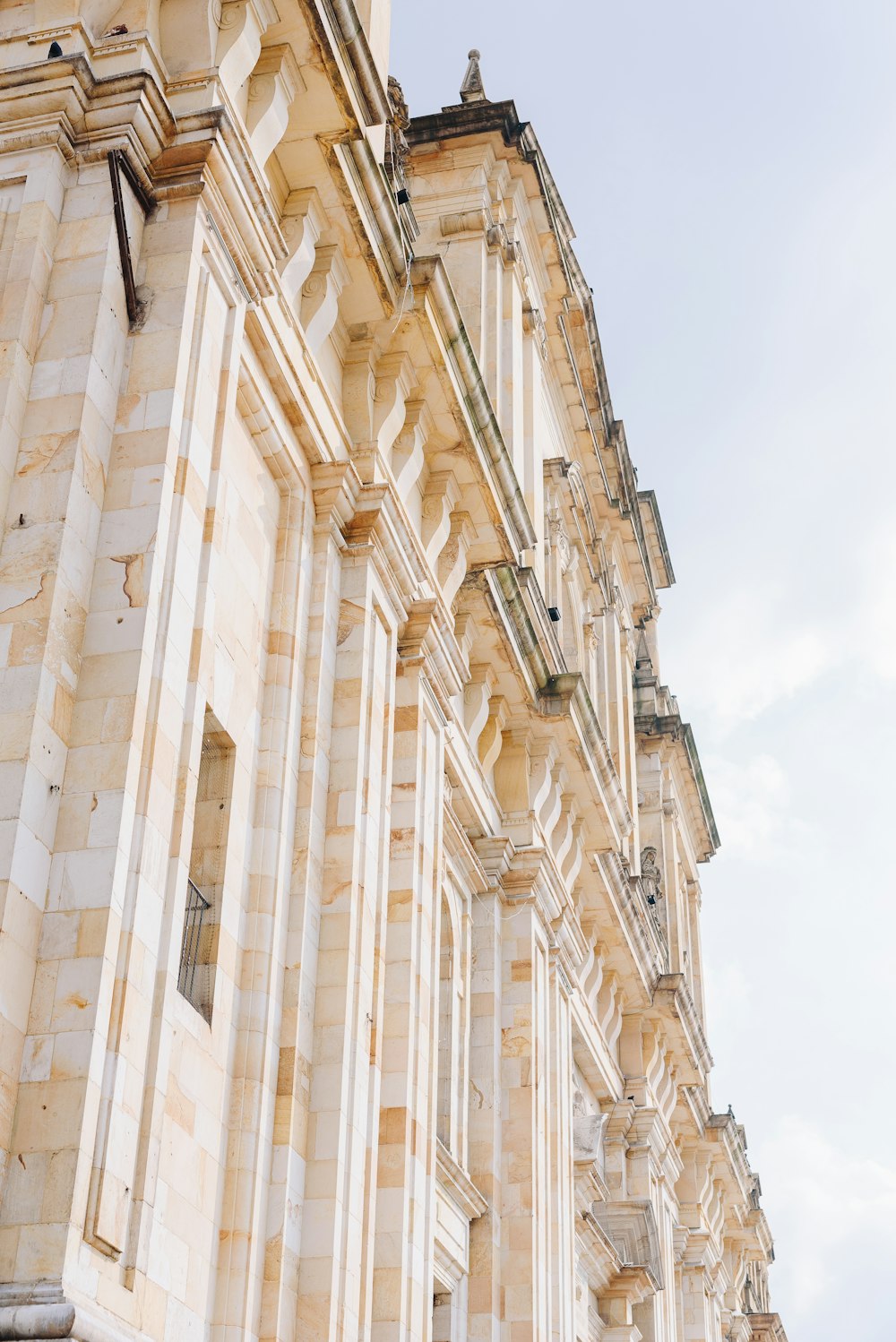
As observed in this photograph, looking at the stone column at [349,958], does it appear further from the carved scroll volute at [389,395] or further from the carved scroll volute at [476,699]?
the carved scroll volute at [476,699]

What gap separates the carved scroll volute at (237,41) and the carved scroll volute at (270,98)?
273 millimetres

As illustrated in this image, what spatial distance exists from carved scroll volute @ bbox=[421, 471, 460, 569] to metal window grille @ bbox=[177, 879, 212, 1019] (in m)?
6.14

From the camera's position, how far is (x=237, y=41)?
12.2 meters

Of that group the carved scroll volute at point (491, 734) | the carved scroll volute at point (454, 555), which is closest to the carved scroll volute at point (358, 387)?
the carved scroll volute at point (454, 555)

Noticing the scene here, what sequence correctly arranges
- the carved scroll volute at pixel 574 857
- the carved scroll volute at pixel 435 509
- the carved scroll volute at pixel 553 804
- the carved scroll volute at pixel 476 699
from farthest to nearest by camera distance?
the carved scroll volute at pixel 574 857
the carved scroll volute at pixel 553 804
the carved scroll volute at pixel 476 699
the carved scroll volute at pixel 435 509

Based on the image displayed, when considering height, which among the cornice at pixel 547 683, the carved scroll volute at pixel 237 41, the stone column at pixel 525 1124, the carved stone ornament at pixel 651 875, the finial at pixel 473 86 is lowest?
the stone column at pixel 525 1124

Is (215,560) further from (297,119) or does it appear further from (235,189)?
(297,119)

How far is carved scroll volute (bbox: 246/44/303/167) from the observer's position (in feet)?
41.8

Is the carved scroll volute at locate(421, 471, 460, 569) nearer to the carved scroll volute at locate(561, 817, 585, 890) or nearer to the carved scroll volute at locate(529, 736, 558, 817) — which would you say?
the carved scroll volute at locate(529, 736, 558, 817)

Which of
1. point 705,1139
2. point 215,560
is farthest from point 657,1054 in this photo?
point 215,560

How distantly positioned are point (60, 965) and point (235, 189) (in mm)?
5451

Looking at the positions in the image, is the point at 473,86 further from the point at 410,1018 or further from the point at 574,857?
the point at 410,1018

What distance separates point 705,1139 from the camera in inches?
1256

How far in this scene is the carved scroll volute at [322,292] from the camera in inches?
553
